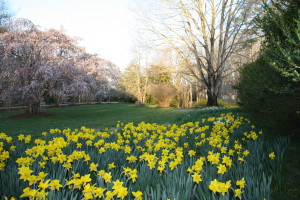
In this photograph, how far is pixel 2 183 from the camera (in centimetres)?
184


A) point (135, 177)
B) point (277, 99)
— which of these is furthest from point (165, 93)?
point (135, 177)

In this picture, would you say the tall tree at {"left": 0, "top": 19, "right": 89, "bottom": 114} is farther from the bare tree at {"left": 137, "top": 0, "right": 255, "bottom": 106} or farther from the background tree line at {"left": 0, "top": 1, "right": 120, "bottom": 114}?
the bare tree at {"left": 137, "top": 0, "right": 255, "bottom": 106}

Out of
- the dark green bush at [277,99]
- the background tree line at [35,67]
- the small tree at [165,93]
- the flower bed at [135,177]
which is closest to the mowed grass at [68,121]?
the background tree line at [35,67]

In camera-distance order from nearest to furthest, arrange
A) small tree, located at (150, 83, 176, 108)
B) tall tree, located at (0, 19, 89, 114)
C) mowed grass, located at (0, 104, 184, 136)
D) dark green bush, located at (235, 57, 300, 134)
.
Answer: dark green bush, located at (235, 57, 300, 134) < mowed grass, located at (0, 104, 184, 136) < tall tree, located at (0, 19, 89, 114) < small tree, located at (150, 83, 176, 108)

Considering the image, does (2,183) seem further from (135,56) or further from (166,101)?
(135,56)

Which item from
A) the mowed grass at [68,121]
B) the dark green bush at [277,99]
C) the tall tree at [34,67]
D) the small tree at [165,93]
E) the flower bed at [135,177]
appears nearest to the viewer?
the flower bed at [135,177]

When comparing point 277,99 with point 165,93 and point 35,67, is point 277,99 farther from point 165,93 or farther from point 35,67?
point 165,93

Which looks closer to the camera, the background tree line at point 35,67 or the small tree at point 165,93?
the background tree line at point 35,67

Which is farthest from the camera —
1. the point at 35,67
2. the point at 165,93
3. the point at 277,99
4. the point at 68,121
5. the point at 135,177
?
the point at 165,93

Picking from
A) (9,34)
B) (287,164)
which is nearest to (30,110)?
(9,34)

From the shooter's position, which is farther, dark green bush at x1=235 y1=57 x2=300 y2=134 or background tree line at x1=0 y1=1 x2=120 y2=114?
background tree line at x1=0 y1=1 x2=120 y2=114

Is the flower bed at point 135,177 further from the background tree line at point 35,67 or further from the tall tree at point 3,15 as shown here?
the tall tree at point 3,15

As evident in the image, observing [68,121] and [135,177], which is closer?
[135,177]

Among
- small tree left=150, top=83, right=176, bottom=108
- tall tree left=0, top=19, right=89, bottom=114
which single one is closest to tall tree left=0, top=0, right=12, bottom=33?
→ tall tree left=0, top=19, right=89, bottom=114
